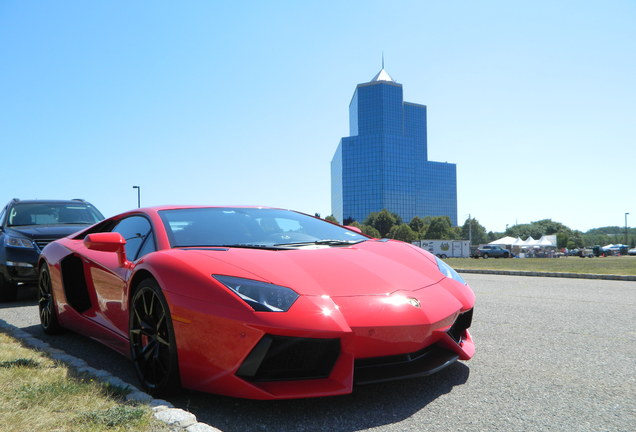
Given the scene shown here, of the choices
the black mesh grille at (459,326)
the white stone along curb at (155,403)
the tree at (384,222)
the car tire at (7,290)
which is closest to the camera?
the white stone along curb at (155,403)

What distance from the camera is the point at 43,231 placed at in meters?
7.22

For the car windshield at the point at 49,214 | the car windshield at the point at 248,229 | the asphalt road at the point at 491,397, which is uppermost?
the car windshield at the point at 49,214

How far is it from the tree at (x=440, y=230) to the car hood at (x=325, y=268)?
107153 millimetres

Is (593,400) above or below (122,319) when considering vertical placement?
below

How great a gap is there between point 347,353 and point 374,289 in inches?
17.0

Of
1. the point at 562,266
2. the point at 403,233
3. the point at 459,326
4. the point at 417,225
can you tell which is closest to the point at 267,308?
the point at 459,326

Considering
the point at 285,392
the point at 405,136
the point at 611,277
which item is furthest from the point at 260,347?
the point at 405,136

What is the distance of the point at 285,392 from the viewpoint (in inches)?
91.4

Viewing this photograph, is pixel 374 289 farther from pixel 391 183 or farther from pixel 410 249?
pixel 391 183

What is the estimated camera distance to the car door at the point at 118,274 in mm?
3305

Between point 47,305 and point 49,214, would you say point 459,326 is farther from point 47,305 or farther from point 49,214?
point 49,214

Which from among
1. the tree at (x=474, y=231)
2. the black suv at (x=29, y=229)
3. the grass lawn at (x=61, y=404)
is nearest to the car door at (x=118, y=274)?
the grass lawn at (x=61, y=404)

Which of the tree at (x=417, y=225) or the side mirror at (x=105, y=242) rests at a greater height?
the tree at (x=417, y=225)

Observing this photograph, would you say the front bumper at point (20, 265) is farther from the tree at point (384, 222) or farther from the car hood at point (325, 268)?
the tree at point (384, 222)
